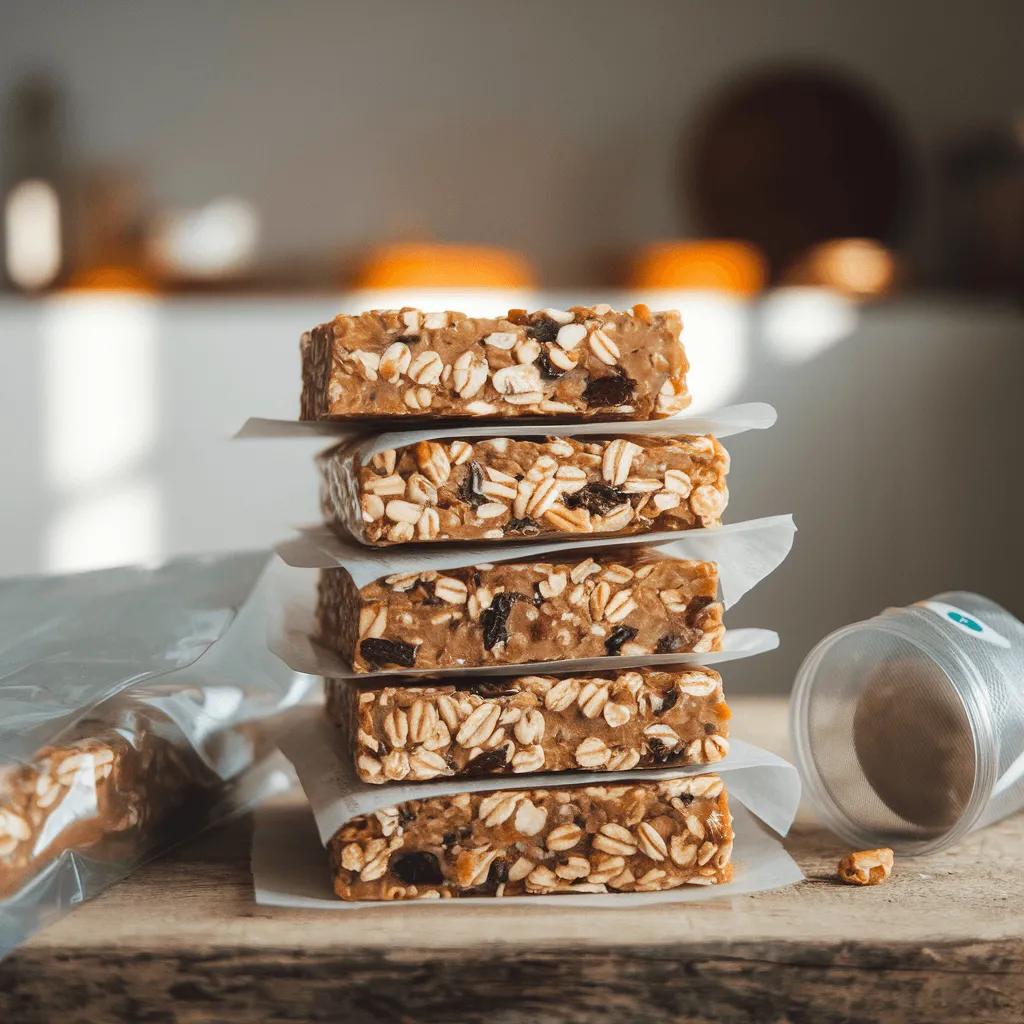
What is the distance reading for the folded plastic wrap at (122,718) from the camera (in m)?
0.70

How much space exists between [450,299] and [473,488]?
1.80 metres

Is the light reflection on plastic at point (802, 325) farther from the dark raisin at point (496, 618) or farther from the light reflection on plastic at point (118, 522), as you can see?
the dark raisin at point (496, 618)

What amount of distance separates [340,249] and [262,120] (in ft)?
1.09

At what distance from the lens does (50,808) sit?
711 mm

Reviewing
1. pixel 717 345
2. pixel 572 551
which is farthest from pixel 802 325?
pixel 572 551

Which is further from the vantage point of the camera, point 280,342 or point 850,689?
point 280,342

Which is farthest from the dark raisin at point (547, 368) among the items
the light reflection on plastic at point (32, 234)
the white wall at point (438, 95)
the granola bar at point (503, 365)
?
the light reflection on plastic at point (32, 234)

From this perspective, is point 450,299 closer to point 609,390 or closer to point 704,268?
point 704,268

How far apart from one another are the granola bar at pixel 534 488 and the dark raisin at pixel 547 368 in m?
0.04

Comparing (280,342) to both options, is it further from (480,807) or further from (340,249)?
(480,807)

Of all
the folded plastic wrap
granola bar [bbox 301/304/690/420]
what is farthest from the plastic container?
the folded plastic wrap

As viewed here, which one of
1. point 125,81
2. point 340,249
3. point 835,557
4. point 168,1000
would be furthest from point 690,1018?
point 125,81

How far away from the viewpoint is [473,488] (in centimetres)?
71

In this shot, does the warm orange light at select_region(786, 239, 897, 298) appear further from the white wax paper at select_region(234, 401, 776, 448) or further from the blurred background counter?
the white wax paper at select_region(234, 401, 776, 448)
